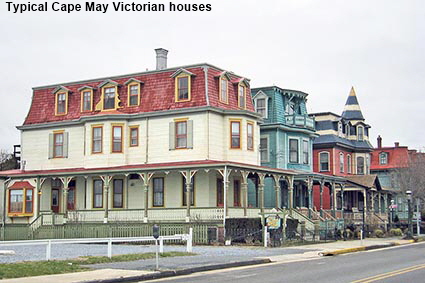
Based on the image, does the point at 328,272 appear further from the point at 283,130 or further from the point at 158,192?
the point at 283,130

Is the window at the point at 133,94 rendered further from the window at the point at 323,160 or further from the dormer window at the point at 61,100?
the window at the point at 323,160

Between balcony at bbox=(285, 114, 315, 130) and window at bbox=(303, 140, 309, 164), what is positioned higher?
balcony at bbox=(285, 114, 315, 130)

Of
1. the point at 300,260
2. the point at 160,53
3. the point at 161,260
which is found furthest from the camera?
the point at 160,53

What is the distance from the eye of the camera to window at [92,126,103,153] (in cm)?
4212

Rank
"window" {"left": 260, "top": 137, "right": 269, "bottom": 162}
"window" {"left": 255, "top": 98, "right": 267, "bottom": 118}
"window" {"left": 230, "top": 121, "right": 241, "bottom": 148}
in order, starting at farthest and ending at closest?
"window" {"left": 255, "top": 98, "right": 267, "bottom": 118}, "window" {"left": 260, "top": 137, "right": 269, "bottom": 162}, "window" {"left": 230, "top": 121, "right": 241, "bottom": 148}

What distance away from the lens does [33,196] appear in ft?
142

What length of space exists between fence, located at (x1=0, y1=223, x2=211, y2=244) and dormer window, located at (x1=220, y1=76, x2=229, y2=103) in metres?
9.20

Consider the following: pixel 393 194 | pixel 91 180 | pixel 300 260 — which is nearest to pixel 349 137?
pixel 393 194

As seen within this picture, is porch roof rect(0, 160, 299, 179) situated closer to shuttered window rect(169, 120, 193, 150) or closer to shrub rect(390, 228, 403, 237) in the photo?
shuttered window rect(169, 120, 193, 150)

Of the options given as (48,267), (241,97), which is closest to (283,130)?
(241,97)

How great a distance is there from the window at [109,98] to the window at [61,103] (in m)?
3.50

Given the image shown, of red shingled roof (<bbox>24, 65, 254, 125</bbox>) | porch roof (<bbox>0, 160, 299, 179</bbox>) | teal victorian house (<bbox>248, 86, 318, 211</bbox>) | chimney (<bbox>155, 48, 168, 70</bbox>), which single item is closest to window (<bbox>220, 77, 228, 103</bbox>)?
red shingled roof (<bbox>24, 65, 254, 125</bbox>)

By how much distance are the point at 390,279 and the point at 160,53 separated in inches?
1224

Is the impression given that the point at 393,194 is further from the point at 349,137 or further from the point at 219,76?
the point at 219,76
